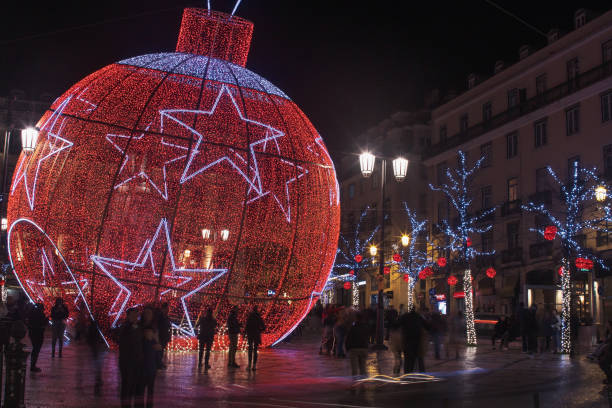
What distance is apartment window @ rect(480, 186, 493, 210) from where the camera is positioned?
43.1 m

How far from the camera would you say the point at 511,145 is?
4181cm

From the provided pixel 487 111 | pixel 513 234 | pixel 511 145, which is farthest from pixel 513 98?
pixel 513 234

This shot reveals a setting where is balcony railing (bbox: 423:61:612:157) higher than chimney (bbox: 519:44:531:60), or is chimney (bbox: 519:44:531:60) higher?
chimney (bbox: 519:44:531:60)

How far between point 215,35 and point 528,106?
26.2 metres

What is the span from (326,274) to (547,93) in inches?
961

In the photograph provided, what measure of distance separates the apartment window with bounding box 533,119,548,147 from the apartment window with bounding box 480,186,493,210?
462 centimetres

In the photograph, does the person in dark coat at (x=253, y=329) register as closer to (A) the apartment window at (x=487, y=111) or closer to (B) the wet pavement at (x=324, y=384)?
(B) the wet pavement at (x=324, y=384)

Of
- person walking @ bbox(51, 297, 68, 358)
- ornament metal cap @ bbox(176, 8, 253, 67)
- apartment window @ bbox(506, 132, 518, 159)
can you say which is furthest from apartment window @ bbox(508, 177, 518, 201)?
person walking @ bbox(51, 297, 68, 358)

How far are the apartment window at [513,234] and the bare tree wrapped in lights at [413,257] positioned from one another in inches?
251

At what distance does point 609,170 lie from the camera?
3359cm

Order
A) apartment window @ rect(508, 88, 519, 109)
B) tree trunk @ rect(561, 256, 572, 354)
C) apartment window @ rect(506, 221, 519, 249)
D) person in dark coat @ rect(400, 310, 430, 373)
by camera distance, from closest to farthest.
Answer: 1. person in dark coat @ rect(400, 310, 430, 373)
2. tree trunk @ rect(561, 256, 572, 354)
3. apartment window @ rect(506, 221, 519, 249)
4. apartment window @ rect(508, 88, 519, 109)

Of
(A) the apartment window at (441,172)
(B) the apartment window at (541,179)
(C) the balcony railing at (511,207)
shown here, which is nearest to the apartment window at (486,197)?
(C) the balcony railing at (511,207)

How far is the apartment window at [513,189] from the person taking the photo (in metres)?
41.0

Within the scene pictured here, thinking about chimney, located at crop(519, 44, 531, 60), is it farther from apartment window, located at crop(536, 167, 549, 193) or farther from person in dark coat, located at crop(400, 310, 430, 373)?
person in dark coat, located at crop(400, 310, 430, 373)
